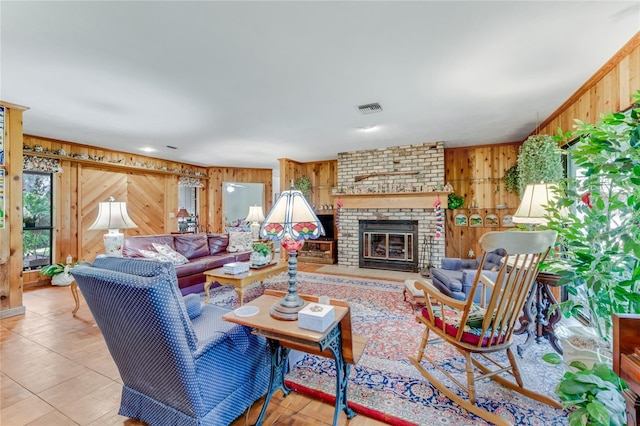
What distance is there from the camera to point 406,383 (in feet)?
6.21

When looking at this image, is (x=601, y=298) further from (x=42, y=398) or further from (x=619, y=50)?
(x=42, y=398)

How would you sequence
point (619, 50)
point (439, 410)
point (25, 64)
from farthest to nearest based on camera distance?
point (25, 64) → point (619, 50) → point (439, 410)

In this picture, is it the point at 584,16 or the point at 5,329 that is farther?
the point at 5,329

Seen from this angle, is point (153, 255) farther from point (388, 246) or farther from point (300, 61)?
point (388, 246)

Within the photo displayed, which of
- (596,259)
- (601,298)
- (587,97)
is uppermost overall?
(587,97)

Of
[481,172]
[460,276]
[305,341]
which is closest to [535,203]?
[460,276]

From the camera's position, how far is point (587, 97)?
111 inches

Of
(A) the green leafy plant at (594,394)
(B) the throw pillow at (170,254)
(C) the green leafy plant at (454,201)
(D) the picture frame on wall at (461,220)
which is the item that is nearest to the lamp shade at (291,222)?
(A) the green leafy plant at (594,394)

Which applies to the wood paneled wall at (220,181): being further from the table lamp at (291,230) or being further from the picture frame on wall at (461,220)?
the table lamp at (291,230)

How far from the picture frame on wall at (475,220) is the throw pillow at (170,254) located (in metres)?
5.23

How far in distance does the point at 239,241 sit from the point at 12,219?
9.26 ft

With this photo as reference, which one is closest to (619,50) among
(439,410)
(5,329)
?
(439,410)

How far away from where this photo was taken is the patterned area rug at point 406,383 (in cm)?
160

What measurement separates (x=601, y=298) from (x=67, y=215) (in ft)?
23.0
